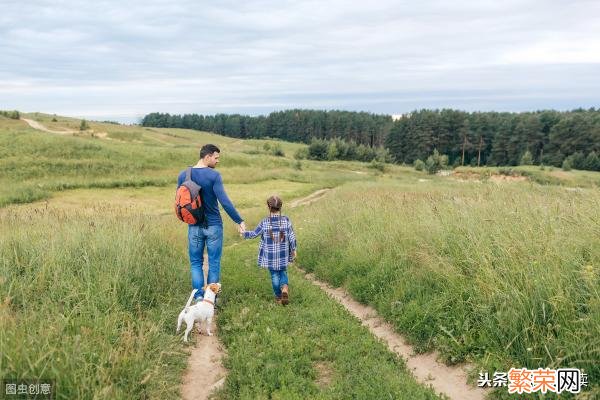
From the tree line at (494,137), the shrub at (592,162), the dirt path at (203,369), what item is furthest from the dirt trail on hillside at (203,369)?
the tree line at (494,137)

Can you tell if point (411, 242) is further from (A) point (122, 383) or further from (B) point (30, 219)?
(B) point (30, 219)

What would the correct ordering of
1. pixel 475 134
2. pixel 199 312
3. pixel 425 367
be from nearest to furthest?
pixel 425 367 < pixel 199 312 < pixel 475 134

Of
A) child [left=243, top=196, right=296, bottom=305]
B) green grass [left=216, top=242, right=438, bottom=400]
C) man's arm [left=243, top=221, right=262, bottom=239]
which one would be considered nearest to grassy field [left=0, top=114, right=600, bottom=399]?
green grass [left=216, top=242, right=438, bottom=400]

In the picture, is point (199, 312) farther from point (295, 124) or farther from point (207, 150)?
point (295, 124)

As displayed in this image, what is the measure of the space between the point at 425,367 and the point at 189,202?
14.3 ft

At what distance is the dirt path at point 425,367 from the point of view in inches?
192

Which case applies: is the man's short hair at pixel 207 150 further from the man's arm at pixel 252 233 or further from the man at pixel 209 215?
the man's arm at pixel 252 233

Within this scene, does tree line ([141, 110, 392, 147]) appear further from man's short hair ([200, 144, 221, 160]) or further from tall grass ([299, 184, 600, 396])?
man's short hair ([200, 144, 221, 160])

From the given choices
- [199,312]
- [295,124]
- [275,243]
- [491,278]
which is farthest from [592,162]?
[199,312]

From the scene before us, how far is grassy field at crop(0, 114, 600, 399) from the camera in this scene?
455 centimetres

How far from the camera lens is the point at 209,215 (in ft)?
23.7

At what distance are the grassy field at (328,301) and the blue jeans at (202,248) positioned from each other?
509 mm

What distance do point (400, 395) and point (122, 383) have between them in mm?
3080

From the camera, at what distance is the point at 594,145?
96.1m
